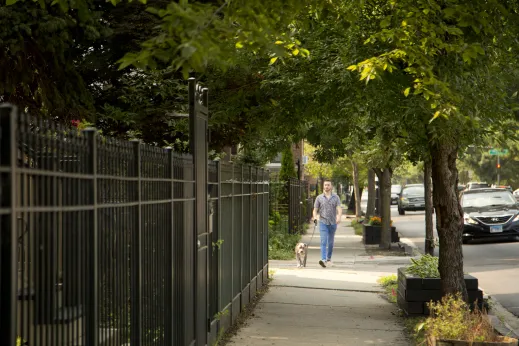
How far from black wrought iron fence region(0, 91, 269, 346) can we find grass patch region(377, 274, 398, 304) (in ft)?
17.4

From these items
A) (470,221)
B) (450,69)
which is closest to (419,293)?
(450,69)

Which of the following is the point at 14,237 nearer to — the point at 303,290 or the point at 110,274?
the point at 110,274

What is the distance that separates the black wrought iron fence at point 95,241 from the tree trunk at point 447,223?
297 cm

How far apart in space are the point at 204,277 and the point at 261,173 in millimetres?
5921

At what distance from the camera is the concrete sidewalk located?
409 inches

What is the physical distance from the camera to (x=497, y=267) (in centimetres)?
1897

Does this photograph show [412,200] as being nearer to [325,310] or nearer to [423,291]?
[325,310]

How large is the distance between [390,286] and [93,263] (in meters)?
11.5

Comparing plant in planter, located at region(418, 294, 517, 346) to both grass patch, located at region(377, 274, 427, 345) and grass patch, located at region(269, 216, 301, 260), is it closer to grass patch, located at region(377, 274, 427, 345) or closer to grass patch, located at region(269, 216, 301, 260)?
grass patch, located at region(377, 274, 427, 345)

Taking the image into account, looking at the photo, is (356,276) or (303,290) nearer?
(303,290)

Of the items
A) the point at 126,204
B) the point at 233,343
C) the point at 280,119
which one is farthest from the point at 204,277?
the point at 280,119

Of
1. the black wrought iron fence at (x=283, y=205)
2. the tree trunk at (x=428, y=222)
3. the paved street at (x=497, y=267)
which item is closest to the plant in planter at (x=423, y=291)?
the paved street at (x=497, y=267)

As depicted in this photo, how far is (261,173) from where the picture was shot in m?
14.7

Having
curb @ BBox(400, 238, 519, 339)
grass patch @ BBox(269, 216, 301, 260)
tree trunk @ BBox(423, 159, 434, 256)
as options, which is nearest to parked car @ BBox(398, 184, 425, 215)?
grass patch @ BBox(269, 216, 301, 260)
